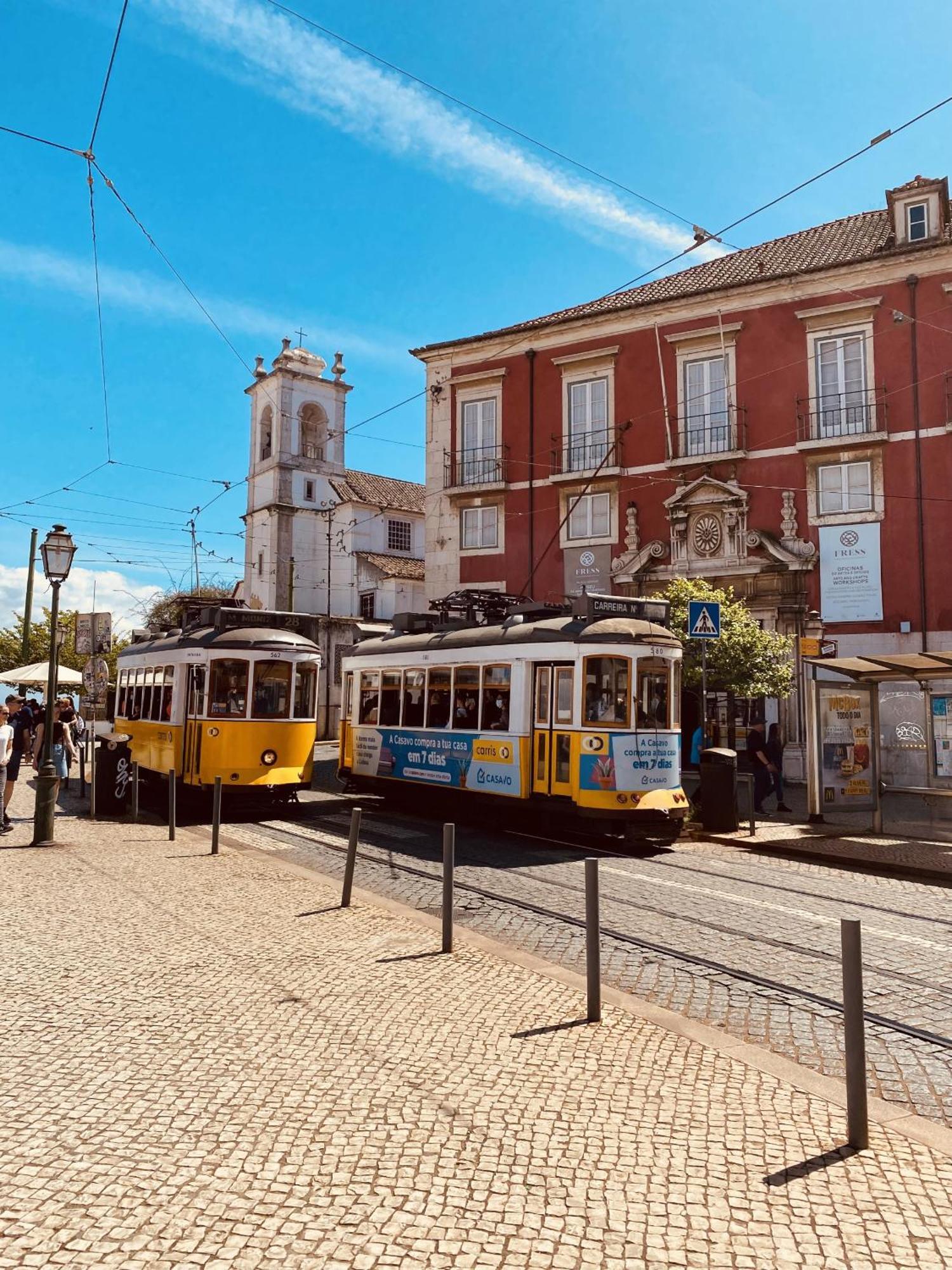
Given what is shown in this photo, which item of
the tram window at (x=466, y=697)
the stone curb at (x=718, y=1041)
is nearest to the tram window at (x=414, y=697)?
the tram window at (x=466, y=697)

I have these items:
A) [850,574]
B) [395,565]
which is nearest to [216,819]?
[850,574]

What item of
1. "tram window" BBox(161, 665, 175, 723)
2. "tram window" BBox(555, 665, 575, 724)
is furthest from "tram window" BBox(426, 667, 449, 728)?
"tram window" BBox(161, 665, 175, 723)

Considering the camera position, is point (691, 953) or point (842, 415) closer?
point (691, 953)

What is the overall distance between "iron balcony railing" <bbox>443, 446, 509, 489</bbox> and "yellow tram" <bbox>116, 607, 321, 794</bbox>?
12.2m

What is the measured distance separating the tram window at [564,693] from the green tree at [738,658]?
517 centimetres

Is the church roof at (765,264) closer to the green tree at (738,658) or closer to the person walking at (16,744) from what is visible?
the green tree at (738,658)

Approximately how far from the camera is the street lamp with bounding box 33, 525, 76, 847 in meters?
11.7

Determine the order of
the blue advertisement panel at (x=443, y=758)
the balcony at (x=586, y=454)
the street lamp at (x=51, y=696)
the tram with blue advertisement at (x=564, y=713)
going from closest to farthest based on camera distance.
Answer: the street lamp at (x=51, y=696) → the tram with blue advertisement at (x=564, y=713) → the blue advertisement panel at (x=443, y=758) → the balcony at (x=586, y=454)

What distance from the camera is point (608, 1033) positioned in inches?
208

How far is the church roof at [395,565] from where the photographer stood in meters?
44.9

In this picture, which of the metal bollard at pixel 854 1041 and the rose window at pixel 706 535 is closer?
the metal bollard at pixel 854 1041

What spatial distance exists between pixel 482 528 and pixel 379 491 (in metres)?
24.3

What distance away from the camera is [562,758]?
489 inches

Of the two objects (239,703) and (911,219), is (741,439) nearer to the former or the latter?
(911,219)
